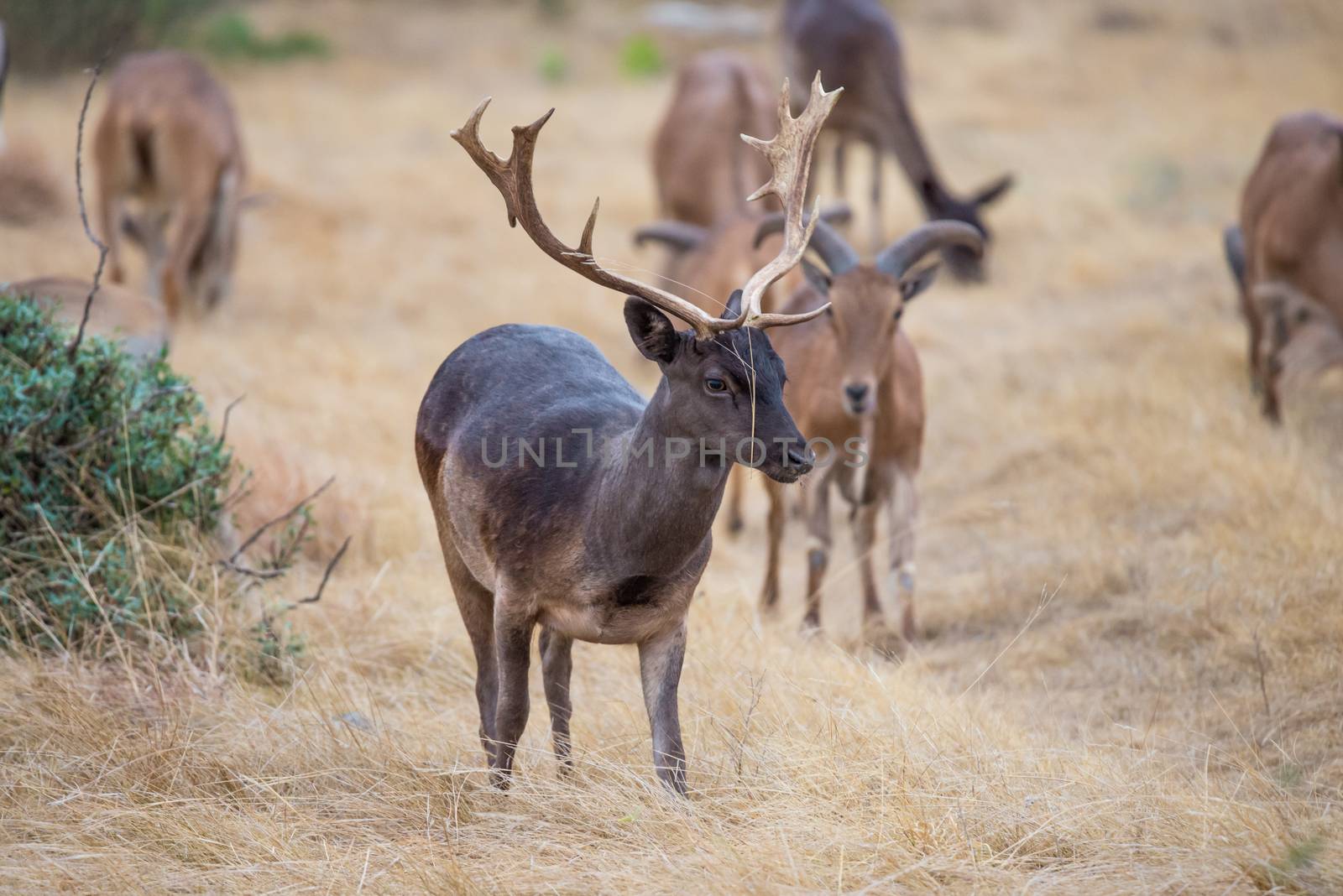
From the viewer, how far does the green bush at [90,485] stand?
213 inches

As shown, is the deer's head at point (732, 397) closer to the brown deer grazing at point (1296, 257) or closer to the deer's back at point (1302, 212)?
the brown deer grazing at point (1296, 257)

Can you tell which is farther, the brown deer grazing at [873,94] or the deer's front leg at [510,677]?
the brown deer grazing at [873,94]

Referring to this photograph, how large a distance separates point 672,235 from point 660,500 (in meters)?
7.02

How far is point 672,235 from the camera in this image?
10.8 metres

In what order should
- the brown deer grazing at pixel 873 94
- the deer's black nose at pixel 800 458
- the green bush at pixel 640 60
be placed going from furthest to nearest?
1. the green bush at pixel 640 60
2. the brown deer grazing at pixel 873 94
3. the deer's black nose at pixel 800 458

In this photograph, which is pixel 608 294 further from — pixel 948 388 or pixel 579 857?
pixel 579 857

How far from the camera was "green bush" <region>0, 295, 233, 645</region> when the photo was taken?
17.7 feet

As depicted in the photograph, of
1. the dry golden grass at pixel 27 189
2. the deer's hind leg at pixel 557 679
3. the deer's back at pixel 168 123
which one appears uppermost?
the deer's back at pixel 168 123

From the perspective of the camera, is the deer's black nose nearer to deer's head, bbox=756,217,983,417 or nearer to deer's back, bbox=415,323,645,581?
Result: deer's back, bbox=415,323,645,581

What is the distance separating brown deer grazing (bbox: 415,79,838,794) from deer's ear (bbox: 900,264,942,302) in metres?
2.36

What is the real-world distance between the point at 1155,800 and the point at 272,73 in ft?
61.0

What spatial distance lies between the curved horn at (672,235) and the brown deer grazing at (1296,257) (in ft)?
12.5

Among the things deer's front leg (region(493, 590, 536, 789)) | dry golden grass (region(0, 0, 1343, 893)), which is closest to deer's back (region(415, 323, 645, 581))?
deer's front leg (region(493, 590, 536, 789))

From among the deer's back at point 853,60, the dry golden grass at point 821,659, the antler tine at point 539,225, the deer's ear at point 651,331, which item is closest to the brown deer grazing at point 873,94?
the deer's back at point 853,60
